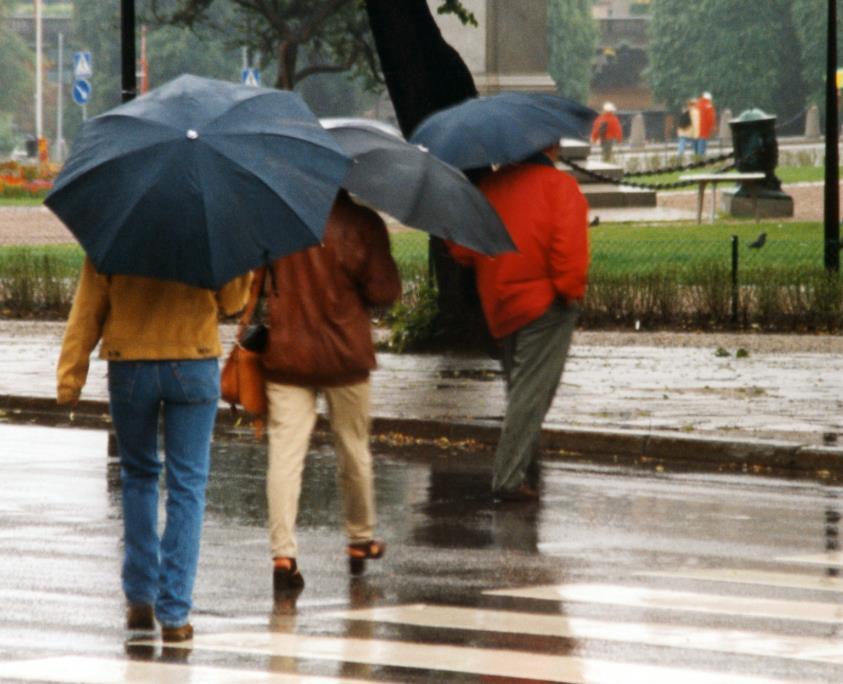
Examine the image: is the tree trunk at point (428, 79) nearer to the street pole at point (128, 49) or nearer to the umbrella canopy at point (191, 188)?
the street pole at point (128, 49)

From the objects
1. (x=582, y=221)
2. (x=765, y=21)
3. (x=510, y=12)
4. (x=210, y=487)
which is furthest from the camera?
(x=765, y=21)

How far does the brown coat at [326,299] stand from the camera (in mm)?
8922

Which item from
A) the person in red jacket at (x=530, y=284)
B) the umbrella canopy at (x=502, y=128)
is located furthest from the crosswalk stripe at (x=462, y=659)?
the umbrella canopy at (x=502, y=128)

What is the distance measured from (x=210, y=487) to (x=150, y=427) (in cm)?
409

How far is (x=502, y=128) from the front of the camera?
10734mm

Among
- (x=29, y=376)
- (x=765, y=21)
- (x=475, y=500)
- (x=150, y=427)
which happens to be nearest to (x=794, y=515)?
(x=475, y=500)

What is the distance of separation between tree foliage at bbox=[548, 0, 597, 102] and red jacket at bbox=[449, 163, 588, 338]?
100.0 meters

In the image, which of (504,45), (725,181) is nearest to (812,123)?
(725,181)

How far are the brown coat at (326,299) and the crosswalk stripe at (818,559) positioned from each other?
6.97ft

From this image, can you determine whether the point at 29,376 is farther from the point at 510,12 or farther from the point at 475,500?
the point at 510,12

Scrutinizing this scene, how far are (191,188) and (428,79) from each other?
11.3m

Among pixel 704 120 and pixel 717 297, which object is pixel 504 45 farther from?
pixel 704 120

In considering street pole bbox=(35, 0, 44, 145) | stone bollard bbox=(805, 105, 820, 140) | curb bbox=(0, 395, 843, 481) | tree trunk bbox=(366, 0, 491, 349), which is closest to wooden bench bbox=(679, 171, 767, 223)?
tree trunk bbox=(366, 0, 491, 349)

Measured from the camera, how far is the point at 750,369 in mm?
16922
